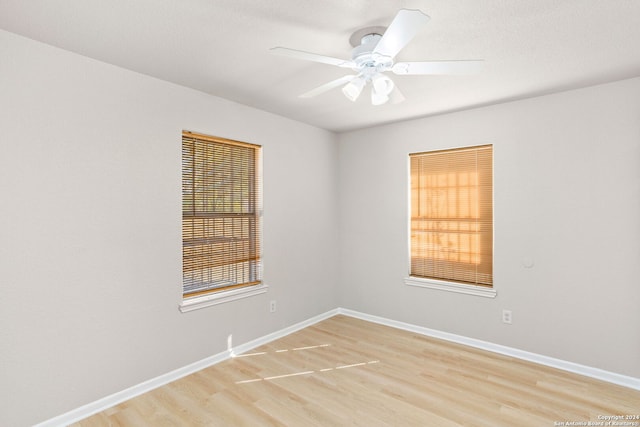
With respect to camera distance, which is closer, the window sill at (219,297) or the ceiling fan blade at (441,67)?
the ceiling fan blade at (441,67)

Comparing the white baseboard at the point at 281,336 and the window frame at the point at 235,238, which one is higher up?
the window frame at the point at 235,238

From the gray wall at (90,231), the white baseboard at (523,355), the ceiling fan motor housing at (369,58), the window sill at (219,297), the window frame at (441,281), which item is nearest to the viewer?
the ceiling fan motor housing at (369,58)

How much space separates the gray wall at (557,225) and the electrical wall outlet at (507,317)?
5 cm

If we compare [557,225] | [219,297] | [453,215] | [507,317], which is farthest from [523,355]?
[219,297]

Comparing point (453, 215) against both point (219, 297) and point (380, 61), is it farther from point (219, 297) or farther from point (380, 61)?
point (219, 297)

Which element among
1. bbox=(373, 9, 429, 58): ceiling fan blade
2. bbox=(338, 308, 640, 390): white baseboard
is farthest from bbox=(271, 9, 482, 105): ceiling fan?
bbox=(338, 308, 640, 390): white baseboard

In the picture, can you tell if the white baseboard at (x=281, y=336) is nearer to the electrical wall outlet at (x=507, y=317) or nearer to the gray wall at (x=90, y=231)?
the gray wall at (x=90, y=231)

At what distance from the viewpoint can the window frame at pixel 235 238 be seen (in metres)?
2.89

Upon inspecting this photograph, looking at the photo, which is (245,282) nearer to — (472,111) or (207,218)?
(207,218)

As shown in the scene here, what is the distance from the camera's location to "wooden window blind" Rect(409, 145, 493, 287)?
3.41 meters

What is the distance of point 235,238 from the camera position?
3.32 meters

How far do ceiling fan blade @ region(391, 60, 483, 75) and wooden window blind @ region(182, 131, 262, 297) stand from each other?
1921 mm

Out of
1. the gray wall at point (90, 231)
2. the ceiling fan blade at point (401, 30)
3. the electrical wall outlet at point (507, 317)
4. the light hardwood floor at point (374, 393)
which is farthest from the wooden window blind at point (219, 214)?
the electrical wall outlet at point (507, 317)

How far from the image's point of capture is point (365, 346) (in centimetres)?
344
